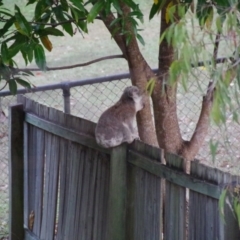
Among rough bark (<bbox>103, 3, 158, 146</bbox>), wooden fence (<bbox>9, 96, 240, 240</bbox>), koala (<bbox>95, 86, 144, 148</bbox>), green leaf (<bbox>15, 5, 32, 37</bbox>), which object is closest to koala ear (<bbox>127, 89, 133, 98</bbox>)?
koala (<bbox>95, 86, 144, 148</bbox>)

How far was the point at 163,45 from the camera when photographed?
555cm

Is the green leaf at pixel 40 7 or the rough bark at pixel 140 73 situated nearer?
the green leaf at pixel 40 7

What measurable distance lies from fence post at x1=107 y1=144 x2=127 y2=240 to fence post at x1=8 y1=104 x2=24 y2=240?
4.74 feet

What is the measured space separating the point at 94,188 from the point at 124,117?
693mm

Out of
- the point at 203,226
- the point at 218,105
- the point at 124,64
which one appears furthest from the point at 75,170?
the point at 124,64

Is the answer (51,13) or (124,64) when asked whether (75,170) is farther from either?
(124,64)

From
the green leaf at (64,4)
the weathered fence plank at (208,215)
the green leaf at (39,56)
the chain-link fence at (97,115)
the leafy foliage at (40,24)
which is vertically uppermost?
the green leaf at (64,4)

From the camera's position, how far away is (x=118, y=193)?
15.8 ft

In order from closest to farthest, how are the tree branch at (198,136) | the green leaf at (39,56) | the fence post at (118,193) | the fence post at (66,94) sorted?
the green leaf at (39,56), the fence post at (118,193), the tree branch at (198,136), the fence post at (66,94)

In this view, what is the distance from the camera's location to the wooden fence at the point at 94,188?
13.3ft

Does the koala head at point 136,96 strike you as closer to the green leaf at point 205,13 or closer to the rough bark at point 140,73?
the rough bark at point 140,73

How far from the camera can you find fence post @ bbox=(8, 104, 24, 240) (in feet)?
19.6

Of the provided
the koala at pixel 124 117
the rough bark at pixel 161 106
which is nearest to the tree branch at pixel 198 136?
the rough bark at pixel 161 106

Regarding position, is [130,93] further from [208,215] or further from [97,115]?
[97,115]
